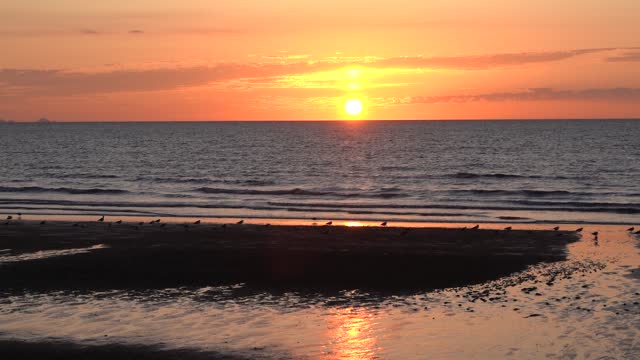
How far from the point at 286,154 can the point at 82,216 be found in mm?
76427

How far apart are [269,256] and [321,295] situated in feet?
22.6

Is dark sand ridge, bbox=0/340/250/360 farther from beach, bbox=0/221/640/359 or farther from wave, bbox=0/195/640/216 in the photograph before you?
wave, bbox=0/195/640/216

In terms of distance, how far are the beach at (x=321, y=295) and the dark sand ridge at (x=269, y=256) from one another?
0.10 metres

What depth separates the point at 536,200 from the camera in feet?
173

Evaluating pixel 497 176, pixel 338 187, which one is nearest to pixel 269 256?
pixel 338 187

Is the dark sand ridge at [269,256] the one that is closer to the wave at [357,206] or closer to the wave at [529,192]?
the wave at [357,206]

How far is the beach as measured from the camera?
55.7ft

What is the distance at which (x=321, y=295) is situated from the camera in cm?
2181

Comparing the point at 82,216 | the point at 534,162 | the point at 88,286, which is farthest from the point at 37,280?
the point at 534,162

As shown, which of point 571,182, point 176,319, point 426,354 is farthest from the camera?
point 571,182

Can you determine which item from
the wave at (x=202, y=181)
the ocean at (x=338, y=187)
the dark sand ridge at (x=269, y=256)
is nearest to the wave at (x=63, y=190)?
the ocean at (x=338, y=187)

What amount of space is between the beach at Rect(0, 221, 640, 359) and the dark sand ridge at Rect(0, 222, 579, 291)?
0.10 meters

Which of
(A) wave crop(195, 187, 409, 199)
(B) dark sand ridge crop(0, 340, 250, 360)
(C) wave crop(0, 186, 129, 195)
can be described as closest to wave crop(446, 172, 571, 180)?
(A) wave crop(195, 187, 409, 199)

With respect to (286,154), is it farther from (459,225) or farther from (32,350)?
(32,350)
